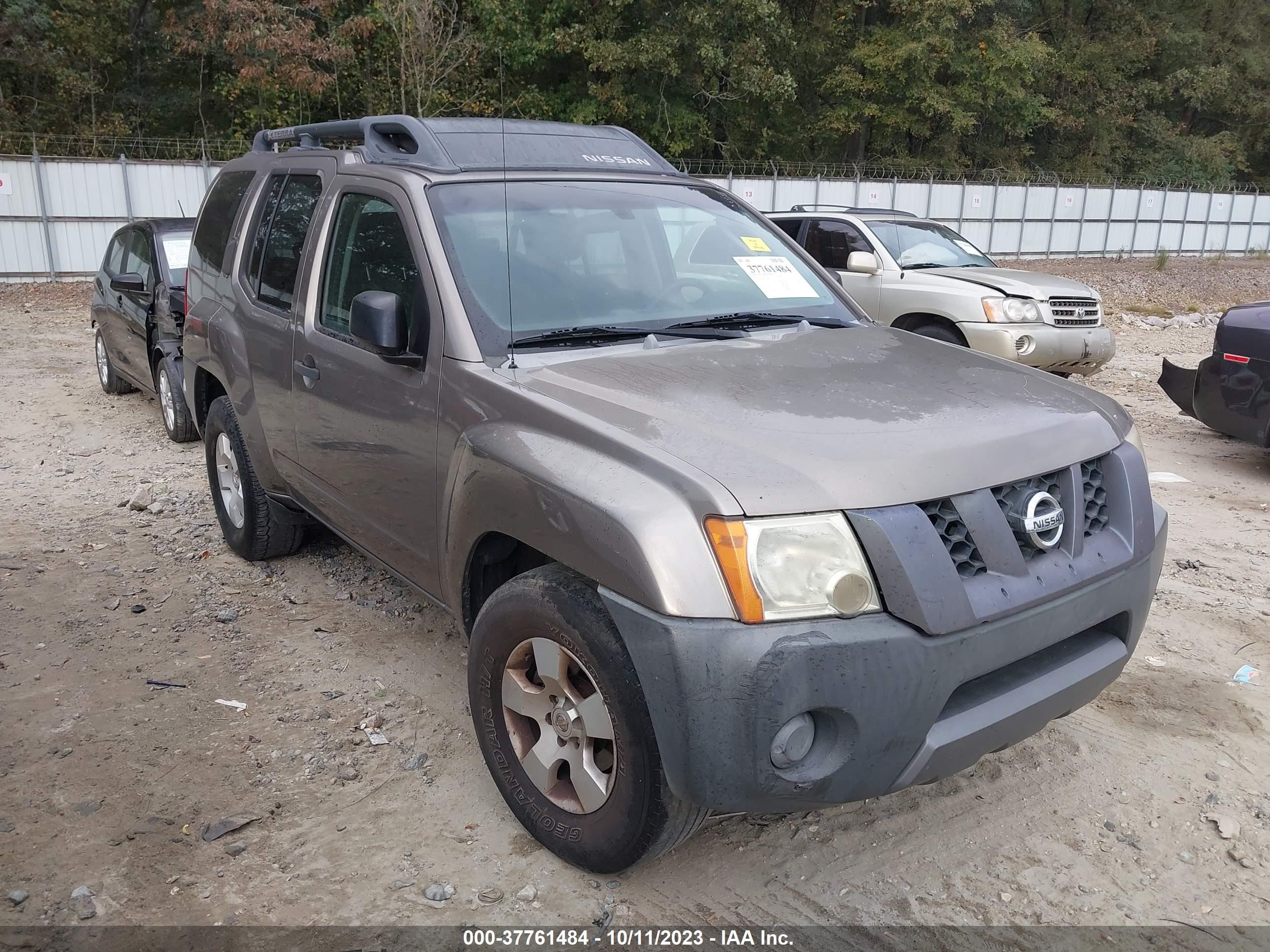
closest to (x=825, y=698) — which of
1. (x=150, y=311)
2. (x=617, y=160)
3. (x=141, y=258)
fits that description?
(x=617, y=160)

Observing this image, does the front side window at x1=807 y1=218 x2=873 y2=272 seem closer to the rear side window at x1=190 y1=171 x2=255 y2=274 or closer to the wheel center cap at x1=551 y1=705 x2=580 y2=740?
the rear side window at x1=190 y1=171 x2=255 y2=274

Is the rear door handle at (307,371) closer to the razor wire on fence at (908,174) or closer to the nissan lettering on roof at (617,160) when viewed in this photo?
the nissan lettering on roof at (617,160)

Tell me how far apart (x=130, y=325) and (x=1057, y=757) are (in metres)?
7.84

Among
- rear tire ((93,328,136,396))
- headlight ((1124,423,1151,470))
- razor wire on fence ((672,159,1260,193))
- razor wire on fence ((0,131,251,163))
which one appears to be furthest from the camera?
razor wire on fence ((672,159,1260,193))

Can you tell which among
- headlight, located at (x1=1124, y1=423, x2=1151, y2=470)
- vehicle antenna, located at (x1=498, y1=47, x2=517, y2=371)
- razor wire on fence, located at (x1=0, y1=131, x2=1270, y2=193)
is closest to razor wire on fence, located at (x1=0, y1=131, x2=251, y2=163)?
razor wire on fence, located at (x1=0, y1=131, x2=1270, y2=193)

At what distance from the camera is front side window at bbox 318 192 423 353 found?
348 centimetres

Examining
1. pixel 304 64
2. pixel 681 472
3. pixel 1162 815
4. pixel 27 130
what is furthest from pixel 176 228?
pixel 27 130

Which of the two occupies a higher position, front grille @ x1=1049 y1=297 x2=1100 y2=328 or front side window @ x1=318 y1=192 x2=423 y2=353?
front side window @ x1=318 y1=192 x2=423 y2=353

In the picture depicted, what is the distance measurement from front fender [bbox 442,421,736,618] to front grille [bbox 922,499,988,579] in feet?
1.87

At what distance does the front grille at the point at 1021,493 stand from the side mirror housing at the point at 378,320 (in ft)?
6.04

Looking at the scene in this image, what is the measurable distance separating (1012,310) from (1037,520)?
275 inches

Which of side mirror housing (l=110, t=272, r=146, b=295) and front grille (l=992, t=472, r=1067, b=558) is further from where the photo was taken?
A: side mirror housing (l=110, t=272, r=146, b=295)

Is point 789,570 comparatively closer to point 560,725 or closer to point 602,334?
point 560,725

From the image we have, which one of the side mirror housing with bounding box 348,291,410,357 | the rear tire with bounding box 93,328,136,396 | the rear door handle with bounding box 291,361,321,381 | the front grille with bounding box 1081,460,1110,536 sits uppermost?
the side mirror housing with bounding box 348,291,410,357
